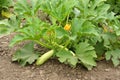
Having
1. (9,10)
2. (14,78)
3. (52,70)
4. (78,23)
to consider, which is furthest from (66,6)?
(9,10)

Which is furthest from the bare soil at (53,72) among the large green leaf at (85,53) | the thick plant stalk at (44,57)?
the large green leaf at (85,53)

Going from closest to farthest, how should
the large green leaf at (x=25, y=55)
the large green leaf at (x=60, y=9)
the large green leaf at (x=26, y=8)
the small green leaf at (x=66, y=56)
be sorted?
1. the small green leaf at (x=66, y=56)
2. the large green leaf at (x=60, y=9)
3. the large green leaf at (x=25, y=55)
4. the large green leaf at (x=26, y=8)

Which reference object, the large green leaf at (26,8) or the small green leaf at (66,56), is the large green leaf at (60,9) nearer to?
the large green leaf at (26,8)

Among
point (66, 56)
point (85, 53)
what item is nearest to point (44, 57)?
point (66, 56)

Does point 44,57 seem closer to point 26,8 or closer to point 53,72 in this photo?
point 53,72

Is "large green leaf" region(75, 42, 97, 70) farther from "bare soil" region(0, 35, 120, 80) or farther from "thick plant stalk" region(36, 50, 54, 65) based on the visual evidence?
"thick plant stalk" region(36, 50, 54, 65)

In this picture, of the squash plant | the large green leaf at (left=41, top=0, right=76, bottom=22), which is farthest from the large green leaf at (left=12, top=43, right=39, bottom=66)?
the large green leaf at (left=41, top=0, right=76, bottom=22)

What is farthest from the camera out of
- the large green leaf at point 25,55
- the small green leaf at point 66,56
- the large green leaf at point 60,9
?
the large green leaf at point 25,55
